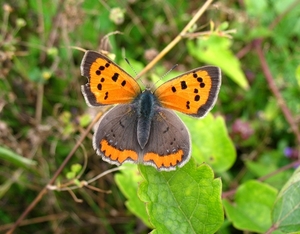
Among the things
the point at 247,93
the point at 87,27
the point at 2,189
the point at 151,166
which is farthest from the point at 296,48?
the point at 2,189

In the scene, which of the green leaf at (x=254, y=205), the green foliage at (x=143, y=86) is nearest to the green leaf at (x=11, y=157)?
the green foliage at (x=143, y=86)

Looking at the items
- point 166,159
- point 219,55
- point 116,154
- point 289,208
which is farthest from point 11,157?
point 219,55

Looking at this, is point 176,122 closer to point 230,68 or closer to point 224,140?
point 224,140

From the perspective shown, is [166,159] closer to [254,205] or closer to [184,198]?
[184,198]

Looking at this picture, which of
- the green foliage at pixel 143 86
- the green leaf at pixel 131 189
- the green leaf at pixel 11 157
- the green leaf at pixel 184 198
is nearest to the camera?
the green leaf at pixel 184 198

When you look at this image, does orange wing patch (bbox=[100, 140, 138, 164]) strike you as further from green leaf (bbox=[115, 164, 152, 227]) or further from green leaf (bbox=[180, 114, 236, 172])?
green leaf (bbox=[180, 114, 236, 172])

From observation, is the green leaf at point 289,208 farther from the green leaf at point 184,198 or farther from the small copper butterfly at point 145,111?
the small copper butterfly at point 145,111
